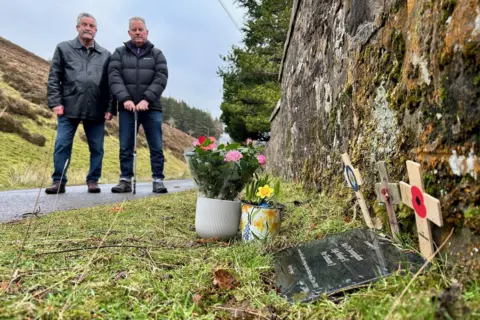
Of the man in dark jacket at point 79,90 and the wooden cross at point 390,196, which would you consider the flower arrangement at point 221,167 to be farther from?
the man in dark jacket at point 79,90

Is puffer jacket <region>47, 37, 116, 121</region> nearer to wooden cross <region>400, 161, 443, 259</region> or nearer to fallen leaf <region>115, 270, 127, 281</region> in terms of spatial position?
fallen leaf <region>115, 270, 127, 281</region>

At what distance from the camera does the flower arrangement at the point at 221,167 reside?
6.78ft

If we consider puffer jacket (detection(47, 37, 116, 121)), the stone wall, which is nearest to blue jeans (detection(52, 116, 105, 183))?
puffer jacket (detection(47, 37, 116, 121))

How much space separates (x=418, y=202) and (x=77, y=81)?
4.38 metres

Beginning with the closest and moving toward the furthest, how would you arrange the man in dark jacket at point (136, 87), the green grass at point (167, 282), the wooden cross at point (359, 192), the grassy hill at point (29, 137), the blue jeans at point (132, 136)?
1. the green grass at point (167, 282)
2. the wooden cross at point (359, 192)
3. the man in dark jacket at point (136, 87)
4. the blue jeans at point (132, 136)
5. the grassy hill at point (29, 137)

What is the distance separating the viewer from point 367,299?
3.18 ft

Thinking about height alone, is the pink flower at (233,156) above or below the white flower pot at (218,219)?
above

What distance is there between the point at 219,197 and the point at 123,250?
2.14 feet

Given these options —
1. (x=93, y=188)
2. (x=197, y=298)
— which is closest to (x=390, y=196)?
(x=197, y=298)

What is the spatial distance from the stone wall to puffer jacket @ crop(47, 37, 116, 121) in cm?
291

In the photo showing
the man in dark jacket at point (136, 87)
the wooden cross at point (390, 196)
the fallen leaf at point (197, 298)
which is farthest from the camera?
the man in dark jacket at point (136, 87)

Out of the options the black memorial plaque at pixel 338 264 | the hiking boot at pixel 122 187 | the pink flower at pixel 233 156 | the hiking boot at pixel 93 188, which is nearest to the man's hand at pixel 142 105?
the hiking boot at pixel 122 187

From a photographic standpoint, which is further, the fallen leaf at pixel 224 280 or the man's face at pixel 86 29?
the man's face at pixel 86 29

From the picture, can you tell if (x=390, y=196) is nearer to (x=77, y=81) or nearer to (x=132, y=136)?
(x=132, y=136)
